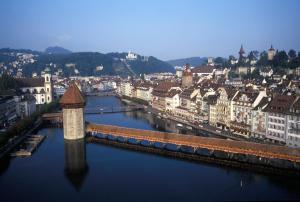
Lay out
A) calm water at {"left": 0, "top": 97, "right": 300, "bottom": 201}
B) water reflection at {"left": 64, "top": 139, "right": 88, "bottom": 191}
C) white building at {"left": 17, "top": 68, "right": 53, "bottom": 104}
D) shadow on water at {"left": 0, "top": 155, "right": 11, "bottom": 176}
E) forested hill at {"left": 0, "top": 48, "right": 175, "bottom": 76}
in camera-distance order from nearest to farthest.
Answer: calm water at {"left": 0, "top": 97, "right": 300, "bottom": 201}, water reflection at {"left": 64, "top": 139, "right": 88, "bottom": 191}, shadow on water at {"left": 0, "top": 155, "right": 11, "bottom": 176}, white building at {"left": 17, "top": 68, "right": 53, "bottom": 104}, forested hill at {"left": 0, "top": 48, "right": 175, "bottom": 76}

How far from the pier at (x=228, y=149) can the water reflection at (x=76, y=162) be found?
4.46 meters

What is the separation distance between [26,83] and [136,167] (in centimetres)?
5210

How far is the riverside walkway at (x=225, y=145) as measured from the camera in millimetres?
27359

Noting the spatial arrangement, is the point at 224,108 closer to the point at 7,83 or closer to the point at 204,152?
the point at 204,152

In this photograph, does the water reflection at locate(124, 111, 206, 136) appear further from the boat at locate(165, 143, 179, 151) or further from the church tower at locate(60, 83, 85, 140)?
the church tower at locate(60, 83, 85, 140)

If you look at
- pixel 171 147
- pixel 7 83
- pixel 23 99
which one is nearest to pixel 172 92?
pixel 23 99

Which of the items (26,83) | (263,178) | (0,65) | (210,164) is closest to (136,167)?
(210,164)

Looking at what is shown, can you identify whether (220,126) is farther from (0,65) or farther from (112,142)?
(0,65)

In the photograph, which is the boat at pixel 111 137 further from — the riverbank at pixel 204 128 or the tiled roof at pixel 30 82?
the tiled roof at pixel 30 82

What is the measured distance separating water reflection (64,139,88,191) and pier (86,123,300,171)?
4.46 metres

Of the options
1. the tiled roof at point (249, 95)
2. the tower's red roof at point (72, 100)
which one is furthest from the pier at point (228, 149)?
the tiled roof at point (249, 95)

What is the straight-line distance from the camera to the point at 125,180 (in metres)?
26.9

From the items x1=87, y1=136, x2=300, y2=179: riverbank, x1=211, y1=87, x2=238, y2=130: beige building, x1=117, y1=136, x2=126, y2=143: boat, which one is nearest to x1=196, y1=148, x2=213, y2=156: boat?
x1=87, y1=136, x2=300, y2=179: riverbank

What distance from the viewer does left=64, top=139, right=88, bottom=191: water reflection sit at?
2778cm
